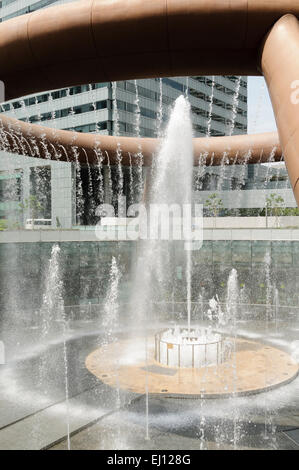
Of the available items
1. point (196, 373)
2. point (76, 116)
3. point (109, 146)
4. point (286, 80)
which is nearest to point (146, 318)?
point (109, 146)

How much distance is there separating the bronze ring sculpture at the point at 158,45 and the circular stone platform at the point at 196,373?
213 inches

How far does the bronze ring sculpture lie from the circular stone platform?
5422 millimetres

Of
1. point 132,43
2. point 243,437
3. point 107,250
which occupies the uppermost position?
point 132,43

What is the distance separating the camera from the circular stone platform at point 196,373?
913cm

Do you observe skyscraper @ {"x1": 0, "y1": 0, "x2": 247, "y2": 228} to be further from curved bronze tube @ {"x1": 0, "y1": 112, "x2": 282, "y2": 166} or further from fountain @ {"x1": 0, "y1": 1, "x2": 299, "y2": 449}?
curved bronze tube @ {"x1": 0, "y1": 112, "x2": 282, "y2": 166}

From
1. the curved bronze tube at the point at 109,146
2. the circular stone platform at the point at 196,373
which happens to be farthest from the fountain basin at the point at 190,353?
the curved bronze tube at the point at 109,146

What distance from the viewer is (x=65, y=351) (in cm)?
1254

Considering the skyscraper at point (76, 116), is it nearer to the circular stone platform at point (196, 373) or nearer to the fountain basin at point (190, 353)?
the circular stone platform at point (196, 373)

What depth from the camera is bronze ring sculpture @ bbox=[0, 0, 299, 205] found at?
595cm

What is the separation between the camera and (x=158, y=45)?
21.9 ft

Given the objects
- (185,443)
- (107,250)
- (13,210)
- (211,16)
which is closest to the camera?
(211,16)
